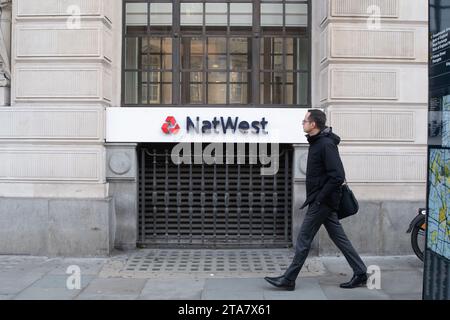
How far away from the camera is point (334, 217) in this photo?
670 cm

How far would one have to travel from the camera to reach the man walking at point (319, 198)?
21.1 ft

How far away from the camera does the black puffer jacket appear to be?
6352 mm

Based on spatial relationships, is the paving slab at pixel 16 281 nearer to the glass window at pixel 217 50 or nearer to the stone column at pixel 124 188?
the stone column at pixel 124 188

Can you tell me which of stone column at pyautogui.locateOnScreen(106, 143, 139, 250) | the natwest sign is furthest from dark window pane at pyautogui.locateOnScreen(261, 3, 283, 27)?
stone column at pyautogui.locateOnScreen(106, 143, 139, 250)

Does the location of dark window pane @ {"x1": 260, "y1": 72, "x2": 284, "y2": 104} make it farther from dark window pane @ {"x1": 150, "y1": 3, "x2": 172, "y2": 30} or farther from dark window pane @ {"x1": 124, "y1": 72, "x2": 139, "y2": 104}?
dark window pane @ {"x1": 124, "y1": 72, "x2": 139, "y2": 104}

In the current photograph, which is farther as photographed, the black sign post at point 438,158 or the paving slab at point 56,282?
the paving slab at point 56,282

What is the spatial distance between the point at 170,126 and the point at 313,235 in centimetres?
303

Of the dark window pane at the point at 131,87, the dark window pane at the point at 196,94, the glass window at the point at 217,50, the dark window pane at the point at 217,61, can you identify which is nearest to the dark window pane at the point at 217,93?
the glass window at the point at 217,50

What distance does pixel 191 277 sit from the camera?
7348 millimetres

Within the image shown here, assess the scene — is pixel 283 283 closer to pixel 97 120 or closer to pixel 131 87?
pixel 97 120

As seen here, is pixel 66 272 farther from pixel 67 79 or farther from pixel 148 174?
pixel 67 79

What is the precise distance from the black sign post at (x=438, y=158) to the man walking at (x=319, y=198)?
1735mm

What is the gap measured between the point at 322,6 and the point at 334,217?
3.50m

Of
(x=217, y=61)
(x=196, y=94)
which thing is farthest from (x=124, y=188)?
(x=217, y=61)
